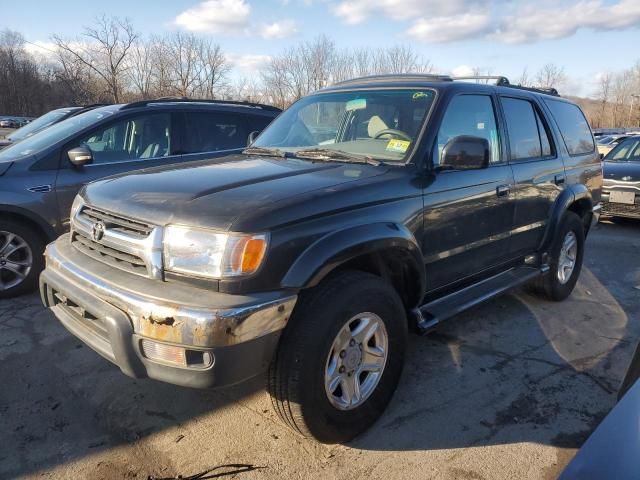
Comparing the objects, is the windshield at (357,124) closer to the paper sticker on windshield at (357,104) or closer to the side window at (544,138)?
the paper sticker on windshield at (357,104)

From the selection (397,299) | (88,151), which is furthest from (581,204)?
(88,151)

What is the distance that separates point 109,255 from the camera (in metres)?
2.64

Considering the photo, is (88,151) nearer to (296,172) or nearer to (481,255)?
(296,172)

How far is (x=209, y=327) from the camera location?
6.86 feet

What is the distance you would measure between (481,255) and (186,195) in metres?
2.26

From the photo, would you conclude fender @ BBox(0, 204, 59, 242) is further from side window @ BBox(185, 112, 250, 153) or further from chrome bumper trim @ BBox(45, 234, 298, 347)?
chrome bumper trim @ BBox(45, 234, 298, 347)

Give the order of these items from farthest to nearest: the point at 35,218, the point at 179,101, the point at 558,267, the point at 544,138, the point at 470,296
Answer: the point at 179,101
the point at 558,267
the point at 35,218
the point at 544,138
the point at 470,296

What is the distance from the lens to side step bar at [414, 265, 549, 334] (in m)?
A: 3.13

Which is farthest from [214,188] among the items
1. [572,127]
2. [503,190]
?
[572,127]

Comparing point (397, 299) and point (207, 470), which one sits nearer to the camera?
point (207, 470)

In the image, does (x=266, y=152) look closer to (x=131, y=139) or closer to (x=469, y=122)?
(x=469, y=122)

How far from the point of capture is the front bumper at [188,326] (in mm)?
2111

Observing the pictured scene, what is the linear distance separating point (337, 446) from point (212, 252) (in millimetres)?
1279

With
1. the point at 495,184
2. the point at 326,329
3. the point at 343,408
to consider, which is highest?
the point at 495,184
